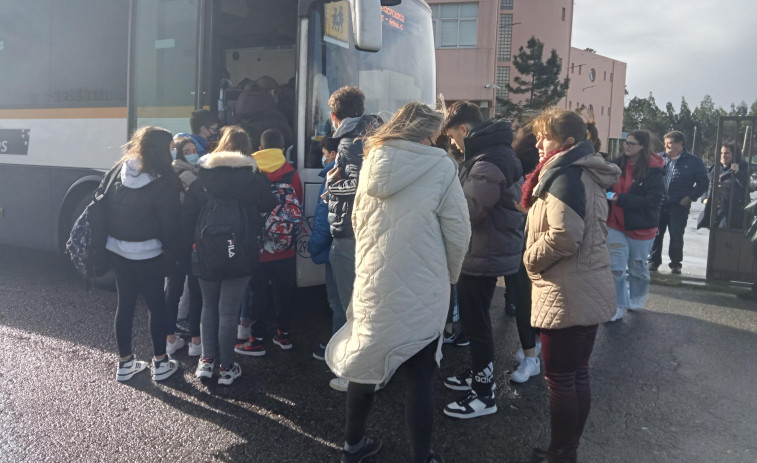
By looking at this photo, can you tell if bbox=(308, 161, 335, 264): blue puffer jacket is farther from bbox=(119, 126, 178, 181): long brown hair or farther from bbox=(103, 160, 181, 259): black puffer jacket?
bbox=(119, 126, 178, 181): long brown hair

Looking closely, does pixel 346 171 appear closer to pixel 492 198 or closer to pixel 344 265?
pixel 344 265

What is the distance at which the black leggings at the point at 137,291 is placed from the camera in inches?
166

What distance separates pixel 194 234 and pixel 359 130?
1.37 meters

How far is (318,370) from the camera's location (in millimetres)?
4648

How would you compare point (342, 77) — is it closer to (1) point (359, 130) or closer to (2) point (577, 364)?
(1) point (359, 130)

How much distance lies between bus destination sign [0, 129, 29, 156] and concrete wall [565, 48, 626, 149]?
2441 inches

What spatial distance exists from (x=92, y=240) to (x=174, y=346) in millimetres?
1201

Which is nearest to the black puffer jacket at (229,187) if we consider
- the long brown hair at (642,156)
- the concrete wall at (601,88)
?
the long brown hair at (642,156)

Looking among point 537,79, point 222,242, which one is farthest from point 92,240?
point 537,79

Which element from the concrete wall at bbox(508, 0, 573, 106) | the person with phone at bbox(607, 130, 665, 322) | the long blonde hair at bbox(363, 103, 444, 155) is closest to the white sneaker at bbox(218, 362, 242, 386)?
the long blonde hair at bbox(363, 103, 444, 155)

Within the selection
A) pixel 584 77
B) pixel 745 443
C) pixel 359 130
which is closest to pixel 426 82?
pixel 359 130

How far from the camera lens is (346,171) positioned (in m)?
3.81

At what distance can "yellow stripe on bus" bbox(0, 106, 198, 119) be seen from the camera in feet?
19.2

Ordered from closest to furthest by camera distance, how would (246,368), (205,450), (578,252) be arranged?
(578,252) < (205,450) < (246,368)
